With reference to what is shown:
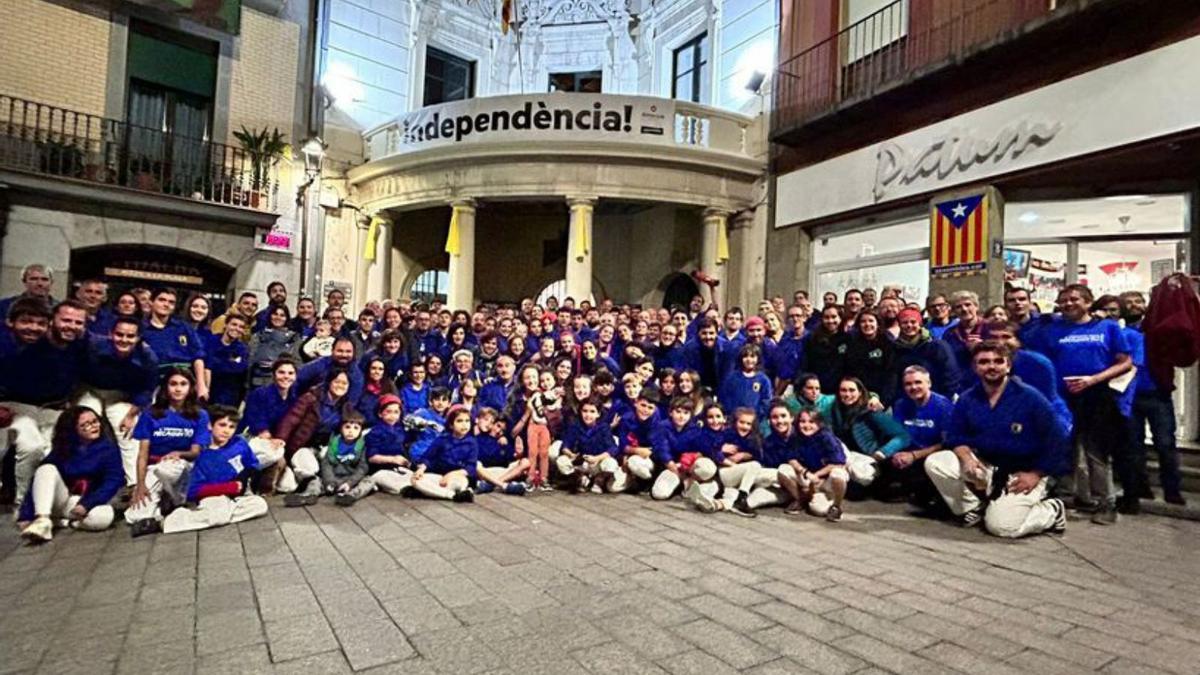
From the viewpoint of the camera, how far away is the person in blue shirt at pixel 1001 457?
4496 millimetres

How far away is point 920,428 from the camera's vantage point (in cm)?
539

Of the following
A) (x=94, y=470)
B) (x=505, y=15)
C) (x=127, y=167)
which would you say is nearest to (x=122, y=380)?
(x=94, y=470)

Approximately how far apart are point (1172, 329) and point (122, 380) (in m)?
8.55

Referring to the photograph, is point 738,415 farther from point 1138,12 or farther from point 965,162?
point 1138,12

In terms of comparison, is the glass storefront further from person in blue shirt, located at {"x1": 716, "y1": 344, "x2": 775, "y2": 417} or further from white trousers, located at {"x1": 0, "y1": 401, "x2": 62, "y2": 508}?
white trousers, located at {"x1": 0, "y1": 401, "x2": 62, "y2": 508}

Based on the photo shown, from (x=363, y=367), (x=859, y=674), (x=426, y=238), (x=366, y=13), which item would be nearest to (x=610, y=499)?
(x=363, y=367)

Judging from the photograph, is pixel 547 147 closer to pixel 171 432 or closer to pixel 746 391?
pixel 746 391

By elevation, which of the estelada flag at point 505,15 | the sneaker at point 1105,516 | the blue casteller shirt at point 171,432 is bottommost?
the sneaker at point 1105,516

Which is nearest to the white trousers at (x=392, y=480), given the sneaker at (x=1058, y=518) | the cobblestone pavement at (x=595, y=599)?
the cobblestone pavement at (x=595, y=599)

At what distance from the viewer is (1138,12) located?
691cm

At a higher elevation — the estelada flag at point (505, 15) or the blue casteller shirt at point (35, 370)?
the estelada flag at point (505, 15)

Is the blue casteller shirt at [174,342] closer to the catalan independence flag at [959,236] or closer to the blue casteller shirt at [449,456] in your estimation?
the blue casteller shirt at [449,456]

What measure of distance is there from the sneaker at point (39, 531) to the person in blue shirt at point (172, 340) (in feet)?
6.84

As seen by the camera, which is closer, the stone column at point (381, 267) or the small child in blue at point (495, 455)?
the small child in blue at point (495, 455)
